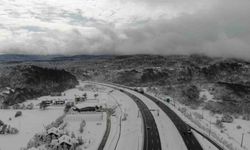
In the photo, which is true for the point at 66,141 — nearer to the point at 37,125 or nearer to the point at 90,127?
the point at 90,127

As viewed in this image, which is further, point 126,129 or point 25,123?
point 25,123

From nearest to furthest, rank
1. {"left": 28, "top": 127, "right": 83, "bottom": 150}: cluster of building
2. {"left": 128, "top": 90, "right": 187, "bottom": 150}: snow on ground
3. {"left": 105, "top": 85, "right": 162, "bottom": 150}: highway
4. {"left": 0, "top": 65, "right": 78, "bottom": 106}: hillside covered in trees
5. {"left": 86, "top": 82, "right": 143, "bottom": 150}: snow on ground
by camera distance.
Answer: {"left": 28, "top": 127, "right": 83, "bottom": 150}: cluster of building, {"left": 105, "top": 85, "right": 162, "bottom": 150}: highway, {"left": 128, "top": 90, "right": 187, "bottom": 150}: snow on ground, {"left": 86, "top": 82, "right": 143, "bottom": 150}: snow on ground, {"left": 0, "top": 65, "right": 78, "bottom": 106}: hillside covered in trees

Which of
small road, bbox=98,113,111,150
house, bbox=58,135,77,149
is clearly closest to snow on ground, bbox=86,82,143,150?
small road, bbox=98,113,111,150

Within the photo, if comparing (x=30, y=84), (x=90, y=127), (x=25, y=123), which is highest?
(x=30, y=84)

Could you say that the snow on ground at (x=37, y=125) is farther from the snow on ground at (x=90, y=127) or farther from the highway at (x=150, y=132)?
the highway at (x=150, y=132)

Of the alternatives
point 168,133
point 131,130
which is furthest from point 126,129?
point 168,133

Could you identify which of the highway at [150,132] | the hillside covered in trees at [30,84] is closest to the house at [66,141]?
the highway at [150,132]

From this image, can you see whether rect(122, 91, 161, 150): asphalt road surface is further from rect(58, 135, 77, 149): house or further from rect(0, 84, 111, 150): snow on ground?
rect(58, 135, 77, 149): house

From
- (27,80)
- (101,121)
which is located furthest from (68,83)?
(101,121)

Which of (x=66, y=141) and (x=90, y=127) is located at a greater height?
(x=66, y=141)

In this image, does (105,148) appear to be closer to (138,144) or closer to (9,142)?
(138,144)
